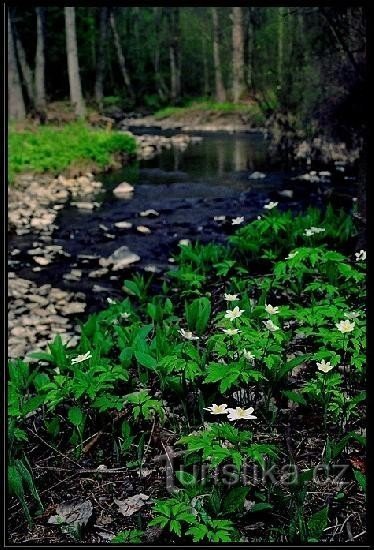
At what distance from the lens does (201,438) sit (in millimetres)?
1970

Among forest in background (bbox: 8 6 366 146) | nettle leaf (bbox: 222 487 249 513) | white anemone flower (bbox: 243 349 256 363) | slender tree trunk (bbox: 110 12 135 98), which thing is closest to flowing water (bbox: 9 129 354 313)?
forest in background (bbox: 8 6 366 146)

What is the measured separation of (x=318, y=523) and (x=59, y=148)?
459 inches

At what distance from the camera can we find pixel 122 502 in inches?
79.0

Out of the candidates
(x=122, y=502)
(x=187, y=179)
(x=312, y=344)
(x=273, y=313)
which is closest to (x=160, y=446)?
(x=122, y=502)

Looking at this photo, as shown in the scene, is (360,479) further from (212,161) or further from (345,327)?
(212,161)

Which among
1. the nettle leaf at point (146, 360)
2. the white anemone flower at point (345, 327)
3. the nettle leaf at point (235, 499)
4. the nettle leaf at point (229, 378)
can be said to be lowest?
the nettle leaf at point (235, 499)

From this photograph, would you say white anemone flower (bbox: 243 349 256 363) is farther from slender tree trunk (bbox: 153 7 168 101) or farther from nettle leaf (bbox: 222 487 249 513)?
slender tree trunk (bbox: 153 7 168 101)

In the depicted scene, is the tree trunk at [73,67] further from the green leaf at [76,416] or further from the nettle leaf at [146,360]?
the green leaf at [76,416]

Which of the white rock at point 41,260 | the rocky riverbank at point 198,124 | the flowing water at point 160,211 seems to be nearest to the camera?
the flowing water at point 160,211

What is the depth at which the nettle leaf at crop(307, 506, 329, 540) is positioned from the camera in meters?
1.75

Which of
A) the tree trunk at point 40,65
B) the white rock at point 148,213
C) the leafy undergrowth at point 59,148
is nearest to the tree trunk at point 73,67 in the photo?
the tree trunk at point 40,65

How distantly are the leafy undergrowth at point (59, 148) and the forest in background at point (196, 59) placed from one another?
122 inches

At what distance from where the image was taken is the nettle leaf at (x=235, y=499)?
5.97 ft

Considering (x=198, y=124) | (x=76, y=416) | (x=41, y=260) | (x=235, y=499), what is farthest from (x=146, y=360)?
(x=198, y=124)
